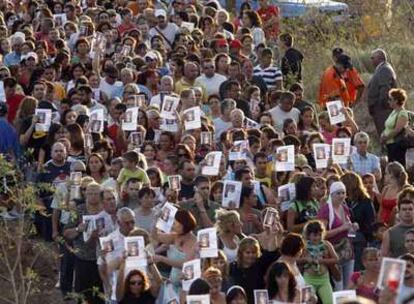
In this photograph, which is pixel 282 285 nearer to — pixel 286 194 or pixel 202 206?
pixel 202 206

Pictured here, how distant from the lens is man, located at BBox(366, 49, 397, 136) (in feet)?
80.4

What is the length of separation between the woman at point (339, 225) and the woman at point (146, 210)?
1.80 meters

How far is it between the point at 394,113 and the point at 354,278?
5.70 meters

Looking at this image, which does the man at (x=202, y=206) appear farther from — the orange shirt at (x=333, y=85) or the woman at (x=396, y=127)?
the orange shirt at (x=333, y=85)

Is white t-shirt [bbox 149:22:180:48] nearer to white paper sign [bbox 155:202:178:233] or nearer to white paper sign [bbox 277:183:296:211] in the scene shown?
white paper sign [bbox 277:183:296:211]

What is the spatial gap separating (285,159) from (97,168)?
7.14 ft

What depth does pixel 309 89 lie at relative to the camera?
3000 centimetres

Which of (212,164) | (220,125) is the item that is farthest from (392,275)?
(220,125)

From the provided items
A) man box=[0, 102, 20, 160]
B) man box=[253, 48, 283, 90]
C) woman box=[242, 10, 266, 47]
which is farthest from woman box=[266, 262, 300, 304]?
woman box=[242, 10, 266, 47]

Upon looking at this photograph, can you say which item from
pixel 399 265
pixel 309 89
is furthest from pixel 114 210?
pixel 309 89

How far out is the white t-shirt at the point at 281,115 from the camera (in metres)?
23.0

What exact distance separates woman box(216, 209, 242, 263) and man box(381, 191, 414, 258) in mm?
1506

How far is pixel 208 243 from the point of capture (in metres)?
17.1

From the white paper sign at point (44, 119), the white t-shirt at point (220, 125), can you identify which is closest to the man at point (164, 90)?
the white t-shirt at point (220, 125)
